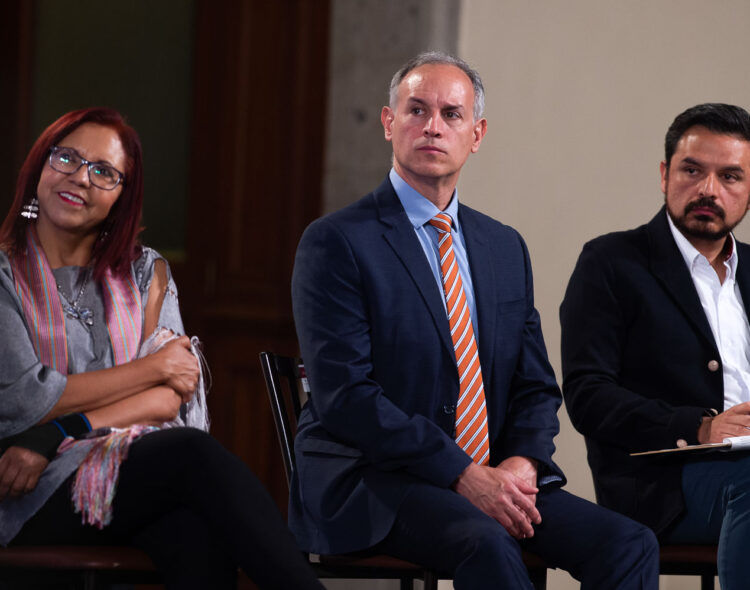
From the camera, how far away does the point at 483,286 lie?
7.04ft

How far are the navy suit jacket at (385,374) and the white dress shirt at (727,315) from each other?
515 mm

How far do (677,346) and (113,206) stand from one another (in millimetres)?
1338

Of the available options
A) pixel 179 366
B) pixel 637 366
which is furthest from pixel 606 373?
pixel 179 366

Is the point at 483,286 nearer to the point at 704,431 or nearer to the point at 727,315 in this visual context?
the point at 704,431

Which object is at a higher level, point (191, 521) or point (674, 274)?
point (674, 274)

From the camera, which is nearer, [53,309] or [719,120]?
[53,309]

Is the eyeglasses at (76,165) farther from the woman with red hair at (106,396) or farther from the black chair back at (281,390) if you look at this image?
the black chair back at (281,390)

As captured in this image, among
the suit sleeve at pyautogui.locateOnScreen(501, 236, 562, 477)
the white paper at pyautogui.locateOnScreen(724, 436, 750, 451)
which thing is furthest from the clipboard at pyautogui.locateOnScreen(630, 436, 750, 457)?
the suit sleeve at pyautogui.locateOnScreen(501, 236, 562, 477)

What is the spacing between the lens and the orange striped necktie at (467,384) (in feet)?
6.75

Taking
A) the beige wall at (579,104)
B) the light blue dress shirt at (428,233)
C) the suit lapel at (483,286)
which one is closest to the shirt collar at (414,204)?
the light blue dress shirt at (428,233)

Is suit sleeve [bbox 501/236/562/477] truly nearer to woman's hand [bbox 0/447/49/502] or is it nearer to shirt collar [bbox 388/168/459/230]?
shirt collar [bbox 388/168/459/230]

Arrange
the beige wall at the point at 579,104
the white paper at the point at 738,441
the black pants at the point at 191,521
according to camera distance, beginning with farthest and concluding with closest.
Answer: the beige wall at the point at 579,104 < the white paper at the point at 738,441 < the black pants at the point at 191,521

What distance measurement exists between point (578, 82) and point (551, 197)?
416mm

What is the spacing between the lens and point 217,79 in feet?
13.3
